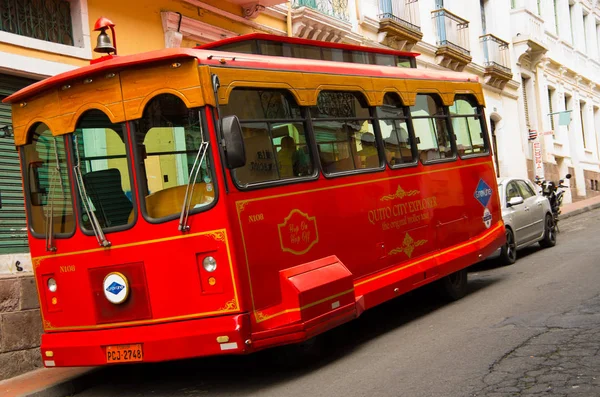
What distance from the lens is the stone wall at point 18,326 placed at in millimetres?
8727

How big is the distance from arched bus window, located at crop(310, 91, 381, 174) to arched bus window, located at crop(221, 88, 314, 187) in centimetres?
28

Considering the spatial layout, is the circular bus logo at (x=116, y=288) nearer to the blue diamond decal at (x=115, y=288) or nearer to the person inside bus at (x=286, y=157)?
the blue diamond decal at (x=115, y=288)

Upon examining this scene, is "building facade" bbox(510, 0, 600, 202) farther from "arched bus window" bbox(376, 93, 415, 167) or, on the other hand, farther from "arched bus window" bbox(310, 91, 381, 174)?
"arched bus window" bbox(310, 91, 381, 174)

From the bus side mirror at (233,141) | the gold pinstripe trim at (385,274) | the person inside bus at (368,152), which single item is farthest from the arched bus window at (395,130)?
the bus side mirror at (233,141)

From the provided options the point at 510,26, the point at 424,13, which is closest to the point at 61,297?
the point at 424,13

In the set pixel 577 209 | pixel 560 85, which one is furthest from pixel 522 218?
pixel 560 85

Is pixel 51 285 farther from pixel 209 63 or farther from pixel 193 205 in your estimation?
pixel 209 63

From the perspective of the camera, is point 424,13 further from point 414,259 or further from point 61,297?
point 61,297

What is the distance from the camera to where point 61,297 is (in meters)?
7.59

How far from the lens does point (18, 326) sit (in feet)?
29.2

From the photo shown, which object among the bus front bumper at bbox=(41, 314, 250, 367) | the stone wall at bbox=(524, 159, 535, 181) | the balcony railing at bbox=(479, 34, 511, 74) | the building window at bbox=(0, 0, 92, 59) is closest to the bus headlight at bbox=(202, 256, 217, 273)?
the bus front bumper at bbox=(41, 314, 250, 367)

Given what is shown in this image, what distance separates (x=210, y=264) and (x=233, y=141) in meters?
1.07

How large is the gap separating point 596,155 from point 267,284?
32656mm

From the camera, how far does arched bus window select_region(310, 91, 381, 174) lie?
8.23 metres
